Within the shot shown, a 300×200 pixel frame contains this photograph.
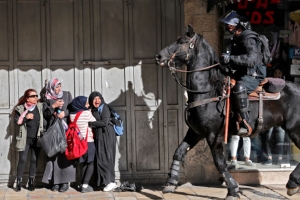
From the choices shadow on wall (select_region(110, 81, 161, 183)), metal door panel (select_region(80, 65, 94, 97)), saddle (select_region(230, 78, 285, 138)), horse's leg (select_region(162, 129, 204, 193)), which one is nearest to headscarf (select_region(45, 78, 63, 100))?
metal door panel (select_region(80, 65, 94, 97))

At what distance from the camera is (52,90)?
1057 centimetres

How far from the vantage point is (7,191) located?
34.7ft

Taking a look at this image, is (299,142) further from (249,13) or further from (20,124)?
(20,124)

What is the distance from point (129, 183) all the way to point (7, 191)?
1955mm

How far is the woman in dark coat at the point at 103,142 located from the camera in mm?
10500

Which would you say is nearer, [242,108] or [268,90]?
[242,108]

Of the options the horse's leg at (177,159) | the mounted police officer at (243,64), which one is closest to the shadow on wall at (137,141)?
the horse's leg at (177,159)

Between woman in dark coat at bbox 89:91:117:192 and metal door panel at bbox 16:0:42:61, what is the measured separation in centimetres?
132

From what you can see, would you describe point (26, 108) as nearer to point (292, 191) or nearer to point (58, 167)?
point (58, 167)

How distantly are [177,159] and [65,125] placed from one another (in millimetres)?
2092

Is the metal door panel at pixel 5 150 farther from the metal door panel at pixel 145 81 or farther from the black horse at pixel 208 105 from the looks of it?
the black horse at pixel 208 105

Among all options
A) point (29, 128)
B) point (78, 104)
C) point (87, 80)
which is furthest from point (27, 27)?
point (29, 128)

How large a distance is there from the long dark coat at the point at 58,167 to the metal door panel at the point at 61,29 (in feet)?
2.81

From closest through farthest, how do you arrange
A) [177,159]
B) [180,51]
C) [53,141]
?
[180,51] → [177,159] → [53,141]
